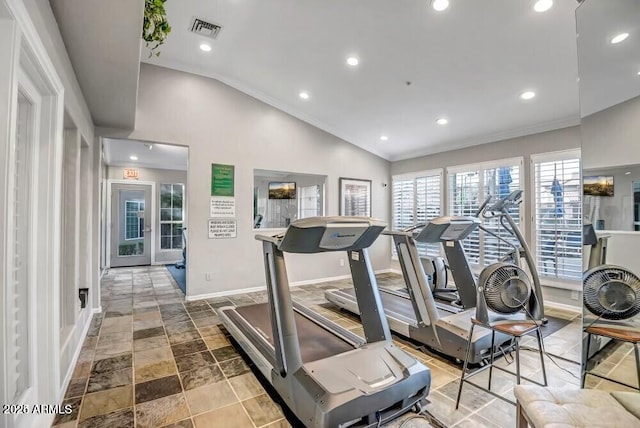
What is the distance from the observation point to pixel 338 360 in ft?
6.70

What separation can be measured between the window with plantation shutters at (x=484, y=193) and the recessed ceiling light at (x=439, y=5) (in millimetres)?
2784

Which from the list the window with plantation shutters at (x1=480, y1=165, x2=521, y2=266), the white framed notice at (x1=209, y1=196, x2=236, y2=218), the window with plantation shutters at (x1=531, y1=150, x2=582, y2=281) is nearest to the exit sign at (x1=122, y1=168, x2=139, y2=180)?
the white framed notice at (x1=209, y1=196, x2=236, y2=218)

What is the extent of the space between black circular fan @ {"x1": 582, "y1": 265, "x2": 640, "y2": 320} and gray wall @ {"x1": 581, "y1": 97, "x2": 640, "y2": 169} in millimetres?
554

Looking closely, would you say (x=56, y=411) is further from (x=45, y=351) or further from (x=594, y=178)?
(x=594, y=178)

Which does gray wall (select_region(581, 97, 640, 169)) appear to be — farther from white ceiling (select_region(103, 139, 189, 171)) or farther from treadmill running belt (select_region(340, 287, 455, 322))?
white ceiling (select_region(103, 139, 189, 171))

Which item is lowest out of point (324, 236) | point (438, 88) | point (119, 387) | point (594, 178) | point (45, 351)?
point (119, 387)

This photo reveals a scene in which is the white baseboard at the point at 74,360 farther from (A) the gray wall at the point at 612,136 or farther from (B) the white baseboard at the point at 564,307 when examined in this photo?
(B) the white baseboard at the point at 564,307

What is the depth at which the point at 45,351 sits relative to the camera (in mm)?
1860

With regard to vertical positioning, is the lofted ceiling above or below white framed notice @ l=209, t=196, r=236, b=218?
above

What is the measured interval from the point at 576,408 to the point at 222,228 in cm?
444

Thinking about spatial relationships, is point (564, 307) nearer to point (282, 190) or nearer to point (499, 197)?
point (499, 197)

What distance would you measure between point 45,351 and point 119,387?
641mm

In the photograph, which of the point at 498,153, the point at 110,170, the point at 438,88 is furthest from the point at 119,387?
the point at 110,170

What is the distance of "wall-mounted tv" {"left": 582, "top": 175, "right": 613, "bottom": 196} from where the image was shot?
1.61m
